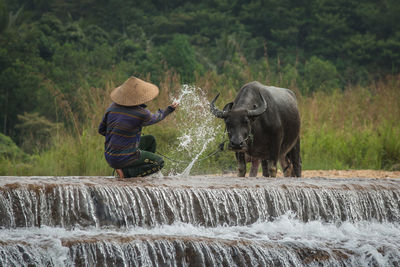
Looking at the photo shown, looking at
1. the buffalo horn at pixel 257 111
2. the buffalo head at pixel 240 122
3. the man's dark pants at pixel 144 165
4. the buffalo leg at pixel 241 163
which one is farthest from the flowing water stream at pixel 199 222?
the buffalo leg at pixel 241 163

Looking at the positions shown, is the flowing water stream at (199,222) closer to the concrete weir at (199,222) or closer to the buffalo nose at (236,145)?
the concrete weir at (199,222)

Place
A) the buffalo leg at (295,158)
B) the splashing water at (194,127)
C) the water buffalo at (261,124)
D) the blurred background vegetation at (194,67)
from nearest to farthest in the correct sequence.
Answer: the water buffalo at (261,124), the buffalo leg at (295,158), the splashing water at (194,127), the blurred background vegetation at (194,67)

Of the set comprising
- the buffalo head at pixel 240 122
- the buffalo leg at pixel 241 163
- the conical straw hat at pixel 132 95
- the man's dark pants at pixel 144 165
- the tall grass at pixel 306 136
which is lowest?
the tall grass at pixel 306 136

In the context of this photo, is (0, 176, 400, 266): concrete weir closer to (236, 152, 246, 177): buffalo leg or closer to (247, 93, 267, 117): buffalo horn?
(247, 93, 267, 117): buffalo horn

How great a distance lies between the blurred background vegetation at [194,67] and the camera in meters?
13.6

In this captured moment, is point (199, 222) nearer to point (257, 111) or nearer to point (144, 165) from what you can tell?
point (144, 165)

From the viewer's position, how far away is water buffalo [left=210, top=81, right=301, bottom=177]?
29.8 ft

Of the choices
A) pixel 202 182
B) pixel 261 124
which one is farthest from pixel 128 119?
pixel 261 124

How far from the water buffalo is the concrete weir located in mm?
818

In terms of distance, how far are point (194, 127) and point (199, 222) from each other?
220 inches

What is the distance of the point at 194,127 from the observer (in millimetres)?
12719

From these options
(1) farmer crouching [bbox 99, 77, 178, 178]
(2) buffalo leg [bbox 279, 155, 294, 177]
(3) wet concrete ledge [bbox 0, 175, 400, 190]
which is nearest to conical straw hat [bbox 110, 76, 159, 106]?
(1) farmer crouching [bbox 99, 77, 178, 178]

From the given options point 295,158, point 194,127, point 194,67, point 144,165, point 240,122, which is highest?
point 240,122

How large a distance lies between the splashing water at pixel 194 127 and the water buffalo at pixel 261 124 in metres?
1.92
